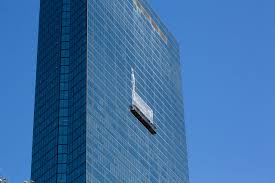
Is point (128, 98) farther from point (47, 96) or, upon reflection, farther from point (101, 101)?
point (47, 96)

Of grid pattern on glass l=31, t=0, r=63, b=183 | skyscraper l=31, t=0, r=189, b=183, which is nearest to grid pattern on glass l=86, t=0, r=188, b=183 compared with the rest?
skyscraper l=31, t=0, r=189, b=183

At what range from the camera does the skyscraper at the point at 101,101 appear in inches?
5413

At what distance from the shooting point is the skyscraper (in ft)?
451

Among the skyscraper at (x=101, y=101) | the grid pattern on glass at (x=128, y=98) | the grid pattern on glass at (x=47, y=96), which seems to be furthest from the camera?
the grid pattern on glass at (x=47, y=96)

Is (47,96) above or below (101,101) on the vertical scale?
above

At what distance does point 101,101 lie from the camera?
470ft

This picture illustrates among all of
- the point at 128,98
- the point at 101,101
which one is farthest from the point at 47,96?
the point at 128,98

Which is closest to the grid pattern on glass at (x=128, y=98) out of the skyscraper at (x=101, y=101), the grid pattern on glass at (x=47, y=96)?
the skyscraper at (x=101, y=101)

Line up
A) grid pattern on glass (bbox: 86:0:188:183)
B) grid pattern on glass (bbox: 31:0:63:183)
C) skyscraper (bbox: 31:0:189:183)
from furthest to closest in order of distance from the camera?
grid pattern on glass (bbox: 31:0:63:183), grid pattern on glass (bbox: 86:0:188:183), skyscraper (bbox: 31:0:189:183)

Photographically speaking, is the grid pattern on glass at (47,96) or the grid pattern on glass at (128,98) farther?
the grid pattern on glass at (47,96)

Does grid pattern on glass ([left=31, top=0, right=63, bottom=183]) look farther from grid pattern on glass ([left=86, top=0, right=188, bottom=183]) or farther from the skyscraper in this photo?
grid pattern on glass ([left=86, top=0, right=188, bottom=183])

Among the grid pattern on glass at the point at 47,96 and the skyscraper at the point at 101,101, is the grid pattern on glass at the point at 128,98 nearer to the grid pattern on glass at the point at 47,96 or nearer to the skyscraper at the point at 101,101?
the skyscraper at the point at 101,101

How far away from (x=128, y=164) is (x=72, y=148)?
14.7 meters

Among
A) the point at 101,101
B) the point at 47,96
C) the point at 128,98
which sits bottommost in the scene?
the point at 101,101
